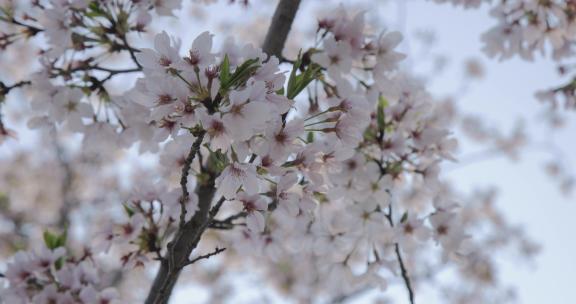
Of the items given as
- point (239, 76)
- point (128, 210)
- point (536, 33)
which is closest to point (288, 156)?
point (239, 76)

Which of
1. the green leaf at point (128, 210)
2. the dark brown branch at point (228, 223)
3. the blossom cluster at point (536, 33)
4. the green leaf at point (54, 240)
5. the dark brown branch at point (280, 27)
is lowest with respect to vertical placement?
the blossom cluster at point (536, 33)

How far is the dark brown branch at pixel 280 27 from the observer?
7.19 feet

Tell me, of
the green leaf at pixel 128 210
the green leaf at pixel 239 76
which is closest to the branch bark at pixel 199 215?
the green leaf at pixel 128 210

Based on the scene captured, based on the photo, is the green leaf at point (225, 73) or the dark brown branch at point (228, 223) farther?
the dark brown branch at point (228, 223)

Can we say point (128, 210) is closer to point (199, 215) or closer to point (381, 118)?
point (199, 215)

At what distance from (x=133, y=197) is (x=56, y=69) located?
623 millimetres

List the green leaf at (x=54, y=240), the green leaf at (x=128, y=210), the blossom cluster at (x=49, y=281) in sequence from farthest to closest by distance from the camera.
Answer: the green leaf at (x=54, y=240)
the green leaf at (x=128, y=210)
the blossom cluster at (x=49, y=281)

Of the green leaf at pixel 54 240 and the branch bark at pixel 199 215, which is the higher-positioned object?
the green leaf at pixel 54 240

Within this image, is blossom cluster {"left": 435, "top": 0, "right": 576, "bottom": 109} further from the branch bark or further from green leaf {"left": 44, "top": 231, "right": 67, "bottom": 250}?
green leaf {"left": 44, "top": 231, "right": 67, "bottom": 250}

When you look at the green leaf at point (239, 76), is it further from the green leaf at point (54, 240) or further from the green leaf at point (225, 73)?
the green leaf at point (54, 240)

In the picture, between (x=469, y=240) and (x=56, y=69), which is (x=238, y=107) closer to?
(x=56, y=69)

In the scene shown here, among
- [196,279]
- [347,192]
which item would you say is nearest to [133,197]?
→ [347,192]

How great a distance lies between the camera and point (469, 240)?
2291mm

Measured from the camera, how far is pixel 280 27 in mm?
2213
